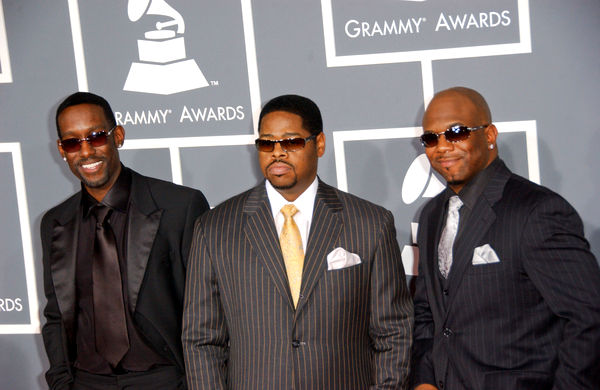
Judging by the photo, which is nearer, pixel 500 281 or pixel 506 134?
pixel 500 281

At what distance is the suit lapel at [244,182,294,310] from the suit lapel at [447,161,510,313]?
2.05ft

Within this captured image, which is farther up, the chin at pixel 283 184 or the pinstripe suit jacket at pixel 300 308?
the chin at pixel 283 184

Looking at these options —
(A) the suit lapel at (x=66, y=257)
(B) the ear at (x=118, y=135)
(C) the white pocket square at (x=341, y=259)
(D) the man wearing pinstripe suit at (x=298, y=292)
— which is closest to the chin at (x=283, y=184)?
(D) the man wearing pinstripe suit at (x=298, y=292)

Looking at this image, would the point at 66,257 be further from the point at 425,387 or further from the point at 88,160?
the point at 425,387

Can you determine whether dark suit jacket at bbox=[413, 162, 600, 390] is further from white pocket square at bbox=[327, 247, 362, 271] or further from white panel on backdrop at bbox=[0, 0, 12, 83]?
white panel on backdrop at bbox=[0, 0, 12, 83]

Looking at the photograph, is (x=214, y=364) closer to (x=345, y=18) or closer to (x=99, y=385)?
(x=99, y=385)

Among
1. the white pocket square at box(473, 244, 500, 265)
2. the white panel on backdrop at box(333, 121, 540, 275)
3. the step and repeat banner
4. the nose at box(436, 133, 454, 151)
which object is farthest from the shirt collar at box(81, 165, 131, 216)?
the white pocket square at box(473, 244, 500, 265)

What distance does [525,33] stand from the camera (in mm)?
3549

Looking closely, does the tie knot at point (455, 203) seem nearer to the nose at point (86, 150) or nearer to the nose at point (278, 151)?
the nose at point (278, 151)

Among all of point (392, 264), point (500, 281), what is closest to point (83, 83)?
point (392, 264)

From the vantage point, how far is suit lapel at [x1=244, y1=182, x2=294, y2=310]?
9.01 ft

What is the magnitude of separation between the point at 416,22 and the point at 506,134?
727 millimetres

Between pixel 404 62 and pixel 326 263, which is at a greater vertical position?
pixel 404 62

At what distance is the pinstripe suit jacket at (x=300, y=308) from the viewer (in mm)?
2734
